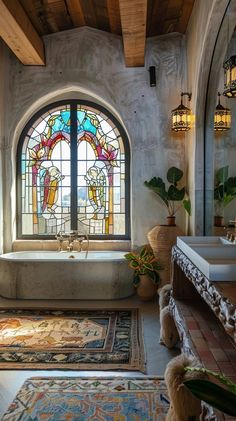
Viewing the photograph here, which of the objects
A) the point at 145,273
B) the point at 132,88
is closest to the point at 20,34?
the point at 132,88

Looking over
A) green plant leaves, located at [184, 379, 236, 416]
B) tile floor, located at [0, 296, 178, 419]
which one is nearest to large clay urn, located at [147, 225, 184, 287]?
tile floor, located at [0, 296, 178, 419]

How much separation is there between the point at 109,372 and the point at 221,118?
2.62m

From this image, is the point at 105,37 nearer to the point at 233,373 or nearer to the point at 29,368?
the point at 29,368

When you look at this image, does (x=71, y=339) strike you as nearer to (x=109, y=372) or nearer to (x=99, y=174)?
(x=109, y=372)

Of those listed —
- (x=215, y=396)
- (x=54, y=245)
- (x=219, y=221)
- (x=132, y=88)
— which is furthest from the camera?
(x=54, y=245)

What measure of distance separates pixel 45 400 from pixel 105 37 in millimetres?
4474

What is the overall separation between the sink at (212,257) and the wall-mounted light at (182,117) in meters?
1.94

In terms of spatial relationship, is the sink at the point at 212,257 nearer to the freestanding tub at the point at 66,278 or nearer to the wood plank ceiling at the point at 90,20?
the freestanding tub at the point at 66,278

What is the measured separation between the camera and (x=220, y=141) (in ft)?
13.0

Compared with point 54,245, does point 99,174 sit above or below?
above

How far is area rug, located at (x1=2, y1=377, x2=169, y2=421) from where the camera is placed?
2.28 m

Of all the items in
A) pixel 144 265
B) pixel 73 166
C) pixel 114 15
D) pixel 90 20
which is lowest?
pixel 144 265

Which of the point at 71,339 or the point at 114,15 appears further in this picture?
the point at 114,15

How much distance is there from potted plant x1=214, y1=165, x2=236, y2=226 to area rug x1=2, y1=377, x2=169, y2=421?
182 cm
